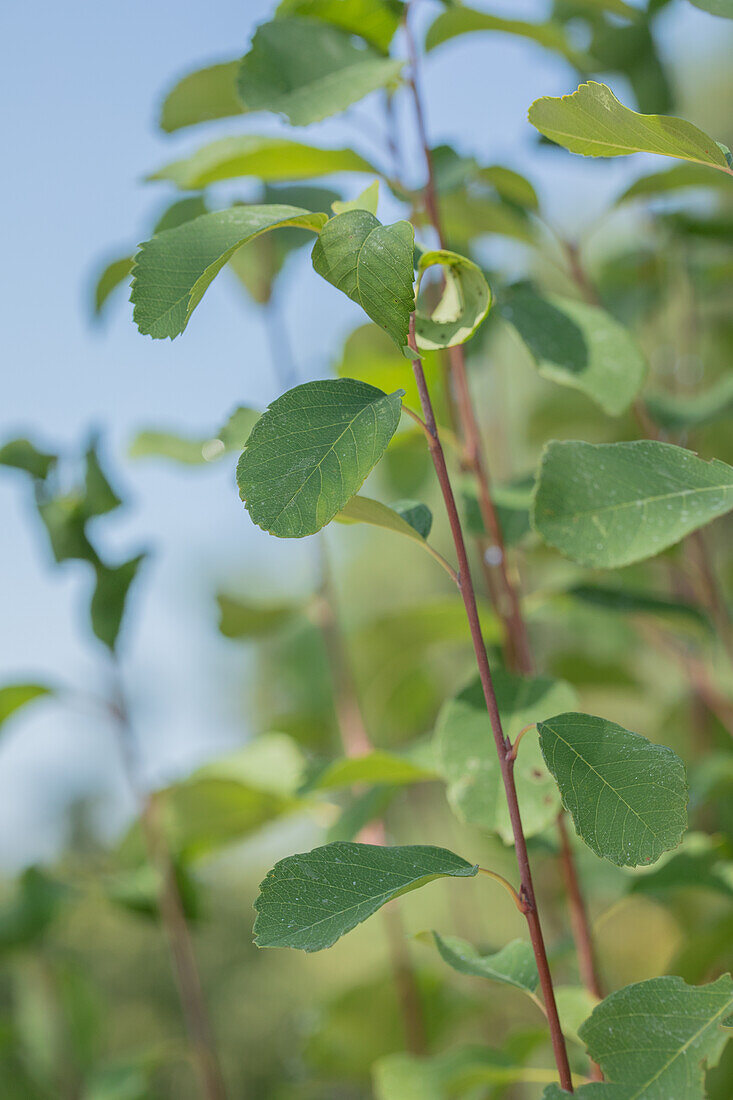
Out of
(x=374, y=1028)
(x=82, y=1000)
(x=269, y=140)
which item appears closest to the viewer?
(x=269, y=140)

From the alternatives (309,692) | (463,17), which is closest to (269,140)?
(463,17)

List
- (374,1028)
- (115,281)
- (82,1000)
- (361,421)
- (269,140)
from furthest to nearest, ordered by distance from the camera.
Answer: (82,1000) < (374,1028) < (115,281) < (269,140) < (361,421)

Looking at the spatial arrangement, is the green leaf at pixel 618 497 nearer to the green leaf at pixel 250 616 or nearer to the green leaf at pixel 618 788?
the green leaf at pixel 618 788

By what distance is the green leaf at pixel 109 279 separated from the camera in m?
0.63

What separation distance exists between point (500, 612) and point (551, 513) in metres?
0.20

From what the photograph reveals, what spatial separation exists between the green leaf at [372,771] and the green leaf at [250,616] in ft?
0.72

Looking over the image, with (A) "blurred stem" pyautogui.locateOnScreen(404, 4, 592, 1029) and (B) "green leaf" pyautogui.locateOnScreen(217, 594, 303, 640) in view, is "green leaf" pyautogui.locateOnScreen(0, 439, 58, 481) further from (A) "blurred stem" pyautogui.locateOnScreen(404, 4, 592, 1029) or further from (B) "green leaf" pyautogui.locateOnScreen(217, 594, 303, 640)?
(A) "blurred stem" pyautogui.locateOnScreen(404, 4, 592, 1029)

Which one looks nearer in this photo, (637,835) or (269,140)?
(637,835)

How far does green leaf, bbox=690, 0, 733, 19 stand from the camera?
1.23 ft

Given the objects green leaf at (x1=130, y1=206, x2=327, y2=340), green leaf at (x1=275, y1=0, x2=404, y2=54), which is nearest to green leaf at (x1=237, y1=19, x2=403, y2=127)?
green leaf at (x1=275, y1=0, x2=404, y2=54)

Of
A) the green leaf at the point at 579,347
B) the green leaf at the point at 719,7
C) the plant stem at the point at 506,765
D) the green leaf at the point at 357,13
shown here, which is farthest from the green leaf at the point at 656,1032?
the green leaf at the point at 357,13

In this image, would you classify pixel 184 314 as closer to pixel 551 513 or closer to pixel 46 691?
pixel 551 513

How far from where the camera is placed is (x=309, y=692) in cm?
97

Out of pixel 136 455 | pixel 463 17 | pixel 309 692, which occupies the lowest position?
pixel 309 692
